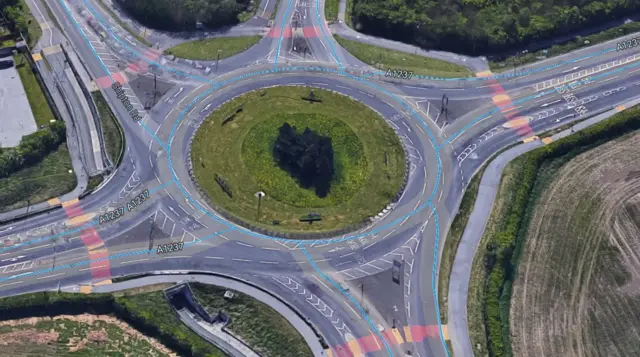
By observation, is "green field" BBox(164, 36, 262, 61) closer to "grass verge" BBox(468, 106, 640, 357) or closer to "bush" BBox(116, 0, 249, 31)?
"bush" BBox(116, 0, 249, 31)

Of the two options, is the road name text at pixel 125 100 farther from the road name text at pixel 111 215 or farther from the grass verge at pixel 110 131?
the road name text at pixel 111 215

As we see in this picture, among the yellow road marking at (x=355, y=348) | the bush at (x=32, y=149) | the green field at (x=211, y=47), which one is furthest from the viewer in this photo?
the green field at (x=211, y=47)

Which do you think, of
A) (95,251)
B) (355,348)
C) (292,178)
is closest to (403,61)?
(292,178)

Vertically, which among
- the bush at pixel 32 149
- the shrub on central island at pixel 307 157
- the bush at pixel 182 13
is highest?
the bush at pixel 182 13

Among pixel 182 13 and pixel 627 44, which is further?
pixel 627 44

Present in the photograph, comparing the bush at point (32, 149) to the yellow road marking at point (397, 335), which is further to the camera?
the bush at point (32, 149)

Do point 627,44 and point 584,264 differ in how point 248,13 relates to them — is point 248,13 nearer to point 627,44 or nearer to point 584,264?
point 627,44

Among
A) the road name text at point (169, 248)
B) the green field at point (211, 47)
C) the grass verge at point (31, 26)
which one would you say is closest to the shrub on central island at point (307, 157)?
the road name text at point (169, 248)
